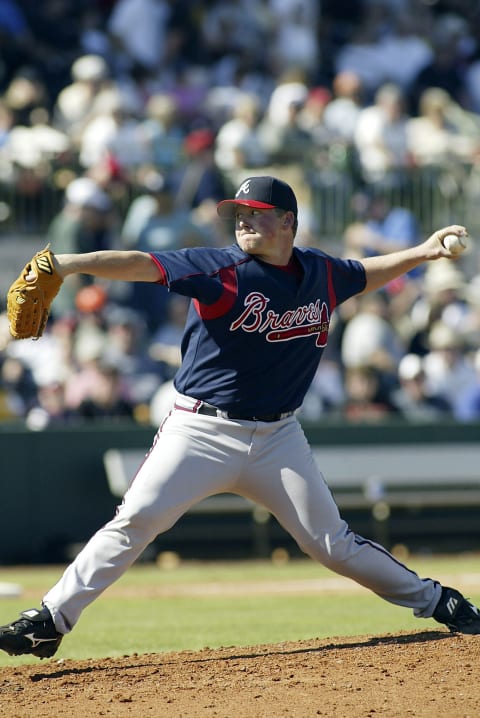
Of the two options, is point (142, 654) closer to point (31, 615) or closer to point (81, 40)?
point (31, 615)

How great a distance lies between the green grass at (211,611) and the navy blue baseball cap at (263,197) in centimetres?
248

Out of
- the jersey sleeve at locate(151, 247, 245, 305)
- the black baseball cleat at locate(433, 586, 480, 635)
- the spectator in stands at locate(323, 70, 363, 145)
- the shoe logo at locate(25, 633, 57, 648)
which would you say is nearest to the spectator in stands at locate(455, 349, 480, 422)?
the spectator in stands at locate(323, 70, 363, 145)

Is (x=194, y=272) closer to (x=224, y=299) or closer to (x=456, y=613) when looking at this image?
(x=224, y=299)

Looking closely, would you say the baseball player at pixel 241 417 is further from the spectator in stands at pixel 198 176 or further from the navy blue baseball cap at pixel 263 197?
the spectator in stands at pixel 198 176

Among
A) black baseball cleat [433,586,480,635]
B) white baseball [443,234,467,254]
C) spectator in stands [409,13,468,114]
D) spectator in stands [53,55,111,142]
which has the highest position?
spectator in stands [409,13,468,114]

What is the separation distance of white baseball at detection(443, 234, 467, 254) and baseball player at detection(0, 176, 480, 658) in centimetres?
60

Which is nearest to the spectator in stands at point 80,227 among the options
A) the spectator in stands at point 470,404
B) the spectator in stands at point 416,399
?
the spectator in stands at point 416,399

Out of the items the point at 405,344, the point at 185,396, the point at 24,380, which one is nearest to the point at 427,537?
the point at 405,344

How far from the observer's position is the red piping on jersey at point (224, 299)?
18.7ft

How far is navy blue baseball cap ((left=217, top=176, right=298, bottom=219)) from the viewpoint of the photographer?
5852mm

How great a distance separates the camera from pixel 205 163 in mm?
14820

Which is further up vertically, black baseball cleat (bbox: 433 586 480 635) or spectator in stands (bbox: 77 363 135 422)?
spectator in stands (bbox: 77 363 135 422)

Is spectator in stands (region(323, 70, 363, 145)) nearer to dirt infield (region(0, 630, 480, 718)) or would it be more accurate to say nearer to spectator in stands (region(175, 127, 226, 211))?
spectator in stands (region(175, 127, 226, 211))

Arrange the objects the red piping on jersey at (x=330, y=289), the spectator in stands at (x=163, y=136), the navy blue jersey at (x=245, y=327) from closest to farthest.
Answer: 1. the navy blue jersey at (x=245, y=327)
2. the red piping on jersey at (x=330, y=289)
3. the spectator in stands at (x=163, y=136)
